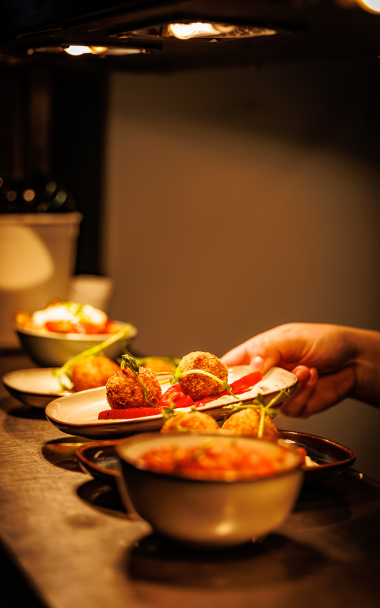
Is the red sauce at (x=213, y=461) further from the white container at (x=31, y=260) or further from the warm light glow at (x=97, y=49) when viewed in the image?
the white container at (x=31, y=260)

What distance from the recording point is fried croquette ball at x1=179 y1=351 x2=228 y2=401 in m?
1.12

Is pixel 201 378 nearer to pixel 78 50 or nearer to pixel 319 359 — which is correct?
pixel 319 359

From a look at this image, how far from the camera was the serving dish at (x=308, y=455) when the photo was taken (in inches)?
34.0

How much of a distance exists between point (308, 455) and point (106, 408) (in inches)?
15.7

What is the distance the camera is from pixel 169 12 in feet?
2.71

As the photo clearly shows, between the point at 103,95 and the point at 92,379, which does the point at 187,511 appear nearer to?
the point at 92,379

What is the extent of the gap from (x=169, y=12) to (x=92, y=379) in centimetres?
77

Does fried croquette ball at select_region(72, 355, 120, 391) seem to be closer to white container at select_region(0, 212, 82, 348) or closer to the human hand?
the human hand

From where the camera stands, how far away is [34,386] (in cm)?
142

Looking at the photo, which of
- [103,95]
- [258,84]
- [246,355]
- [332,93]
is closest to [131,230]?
[103,95]

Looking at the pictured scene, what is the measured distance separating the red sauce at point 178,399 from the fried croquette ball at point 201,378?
0.04ft

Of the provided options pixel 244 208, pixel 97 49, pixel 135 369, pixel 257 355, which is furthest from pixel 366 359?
pixel 244 208

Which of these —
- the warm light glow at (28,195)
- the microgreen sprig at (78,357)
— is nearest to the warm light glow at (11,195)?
the warm light glow at (28,195)

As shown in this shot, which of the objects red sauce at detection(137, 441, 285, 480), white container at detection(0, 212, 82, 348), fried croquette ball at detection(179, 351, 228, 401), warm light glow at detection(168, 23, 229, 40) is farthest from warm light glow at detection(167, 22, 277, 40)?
white container at detection(0, 212, 82, 348)
